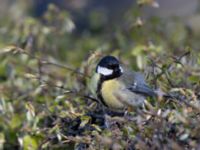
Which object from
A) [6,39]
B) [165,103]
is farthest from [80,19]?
[165,103]

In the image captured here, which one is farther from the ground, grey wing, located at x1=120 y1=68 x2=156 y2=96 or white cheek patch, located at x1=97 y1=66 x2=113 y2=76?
white cheek patch, located at x1=97 y1=66 x2=113 y2=76

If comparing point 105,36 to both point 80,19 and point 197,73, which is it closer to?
point 80,19

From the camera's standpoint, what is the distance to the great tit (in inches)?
174

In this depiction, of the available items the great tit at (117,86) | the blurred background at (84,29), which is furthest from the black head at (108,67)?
the blurred background at (84,29)

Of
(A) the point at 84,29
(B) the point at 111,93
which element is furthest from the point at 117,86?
(A) the point at 84,29

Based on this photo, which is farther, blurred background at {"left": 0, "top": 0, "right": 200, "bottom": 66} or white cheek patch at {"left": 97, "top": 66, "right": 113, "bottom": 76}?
blurred background at {"left": 0, "top": 0, "right": 200, "bottom": 66}

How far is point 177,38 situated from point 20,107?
210cm

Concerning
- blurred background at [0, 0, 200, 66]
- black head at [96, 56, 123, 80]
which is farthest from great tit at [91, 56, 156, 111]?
blurred background at [0, 0, 200, 66]

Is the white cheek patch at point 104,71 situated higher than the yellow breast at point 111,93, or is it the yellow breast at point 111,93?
the white cheek patch at point 104,71

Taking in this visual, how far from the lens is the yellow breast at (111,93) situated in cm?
439

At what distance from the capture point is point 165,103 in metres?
4.06

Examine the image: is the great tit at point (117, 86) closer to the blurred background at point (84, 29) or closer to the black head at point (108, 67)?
the black head at point (108, 67)

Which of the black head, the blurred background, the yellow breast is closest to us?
the yellow breast

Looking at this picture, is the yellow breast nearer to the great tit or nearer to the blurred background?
the great tit
